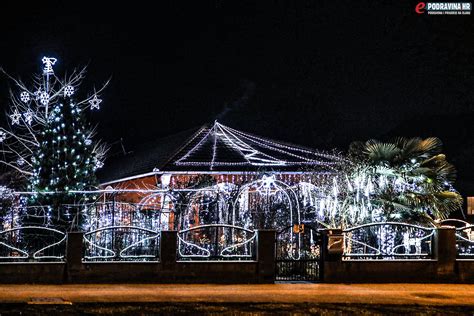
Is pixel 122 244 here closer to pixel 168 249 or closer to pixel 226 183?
pixel 168 249

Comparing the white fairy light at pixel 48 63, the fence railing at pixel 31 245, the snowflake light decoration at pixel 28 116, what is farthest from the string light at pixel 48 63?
the fence railing at pixel 31 245

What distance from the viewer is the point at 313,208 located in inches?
832

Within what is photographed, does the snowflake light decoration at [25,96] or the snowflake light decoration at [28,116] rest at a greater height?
the snowflake light decoration at [25,96]

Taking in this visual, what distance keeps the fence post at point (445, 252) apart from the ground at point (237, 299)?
1.78ft

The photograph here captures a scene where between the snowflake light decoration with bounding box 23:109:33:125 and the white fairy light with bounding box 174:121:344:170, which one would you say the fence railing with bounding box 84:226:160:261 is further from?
the snowflake light decoration with bounding box 23:109:33:125

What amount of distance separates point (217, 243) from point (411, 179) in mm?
6305

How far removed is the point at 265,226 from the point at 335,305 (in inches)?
234

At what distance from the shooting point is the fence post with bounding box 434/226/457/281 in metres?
17.1

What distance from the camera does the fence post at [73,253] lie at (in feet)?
52.0

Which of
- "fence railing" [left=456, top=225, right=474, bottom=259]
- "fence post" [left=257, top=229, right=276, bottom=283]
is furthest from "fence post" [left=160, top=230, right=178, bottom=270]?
"fence railing" [left=456, top=225, right=474, bottom=259]

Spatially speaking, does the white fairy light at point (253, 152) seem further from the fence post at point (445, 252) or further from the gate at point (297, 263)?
the fence post at point (445, 252)

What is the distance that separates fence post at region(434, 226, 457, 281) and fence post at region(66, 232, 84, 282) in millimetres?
8878

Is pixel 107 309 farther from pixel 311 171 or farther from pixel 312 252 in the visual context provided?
pixel 311 171

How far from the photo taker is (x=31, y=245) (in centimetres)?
1775
